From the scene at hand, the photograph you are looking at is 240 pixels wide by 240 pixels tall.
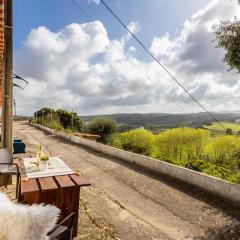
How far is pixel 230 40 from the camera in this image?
609 cm

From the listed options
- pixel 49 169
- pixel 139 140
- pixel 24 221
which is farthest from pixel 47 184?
pixel 139 140

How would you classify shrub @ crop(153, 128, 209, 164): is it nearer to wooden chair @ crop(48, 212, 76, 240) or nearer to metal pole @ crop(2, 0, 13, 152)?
metal pole @ crop(2, 0, 13, 152)

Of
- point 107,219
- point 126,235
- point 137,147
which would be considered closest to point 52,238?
point 126,235

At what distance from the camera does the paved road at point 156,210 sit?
4.50 m

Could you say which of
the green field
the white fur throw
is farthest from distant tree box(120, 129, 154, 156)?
the white fur throw

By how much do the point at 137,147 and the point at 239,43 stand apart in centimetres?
1328

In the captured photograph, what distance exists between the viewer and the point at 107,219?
4855mm

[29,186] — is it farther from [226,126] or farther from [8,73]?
[226,126]

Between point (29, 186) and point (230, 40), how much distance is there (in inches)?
201

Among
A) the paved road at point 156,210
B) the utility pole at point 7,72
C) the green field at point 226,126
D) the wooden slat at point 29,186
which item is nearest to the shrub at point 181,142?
the green field at point 226,126

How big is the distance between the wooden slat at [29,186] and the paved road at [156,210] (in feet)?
5.00

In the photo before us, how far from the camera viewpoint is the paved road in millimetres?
4496

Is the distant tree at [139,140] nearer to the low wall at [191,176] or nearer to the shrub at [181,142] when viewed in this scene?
the shrub at [181,142]

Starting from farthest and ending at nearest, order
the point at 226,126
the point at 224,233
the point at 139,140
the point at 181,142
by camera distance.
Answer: the point at 181,142, the point at 139,140, the point at 226,126, the point at 224,233
